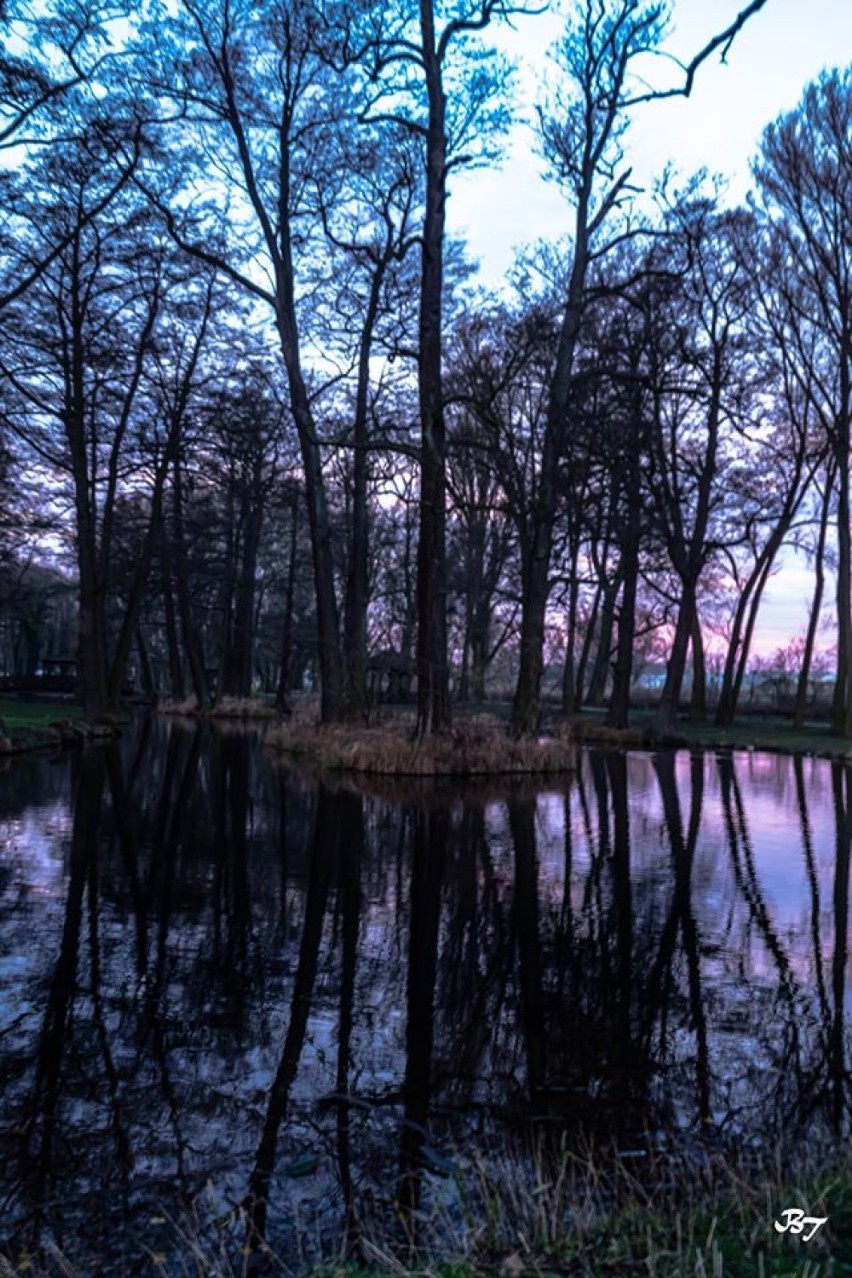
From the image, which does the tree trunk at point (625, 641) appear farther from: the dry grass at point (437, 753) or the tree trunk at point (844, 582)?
the dry grass at point (437, 753)

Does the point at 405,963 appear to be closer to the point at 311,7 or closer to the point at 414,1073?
the point at 414,1073

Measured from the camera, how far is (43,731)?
21.8m

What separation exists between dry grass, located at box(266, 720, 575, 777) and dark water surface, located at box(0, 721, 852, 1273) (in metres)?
5.87

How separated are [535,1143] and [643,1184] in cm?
49

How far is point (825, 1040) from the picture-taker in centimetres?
505

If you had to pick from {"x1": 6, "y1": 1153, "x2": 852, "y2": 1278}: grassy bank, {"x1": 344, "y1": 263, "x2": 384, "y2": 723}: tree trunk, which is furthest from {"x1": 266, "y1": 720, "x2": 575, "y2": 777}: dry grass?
{"x1": 6, "y1": 1153, "x2": 852, "y2": 1278}: grassy bank

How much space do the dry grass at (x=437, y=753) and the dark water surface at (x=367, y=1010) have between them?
5.87m

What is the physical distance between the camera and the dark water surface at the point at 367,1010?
3596 millimetres

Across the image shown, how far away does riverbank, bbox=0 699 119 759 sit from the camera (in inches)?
765

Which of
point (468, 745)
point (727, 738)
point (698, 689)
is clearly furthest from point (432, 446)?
point (698, 689)

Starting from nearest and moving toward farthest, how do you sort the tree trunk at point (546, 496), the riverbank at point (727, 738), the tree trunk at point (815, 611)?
the tree trunk at point (546, 496) < the riverbank at point (727, 738) < the tree trunk at point (815, 611)

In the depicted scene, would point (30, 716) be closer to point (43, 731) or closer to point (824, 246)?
point (43, 731)

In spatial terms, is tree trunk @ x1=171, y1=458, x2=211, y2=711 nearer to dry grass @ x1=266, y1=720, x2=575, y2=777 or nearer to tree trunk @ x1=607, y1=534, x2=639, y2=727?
tree trunk @ x1=607, y1=534, x2=639, y2=727
